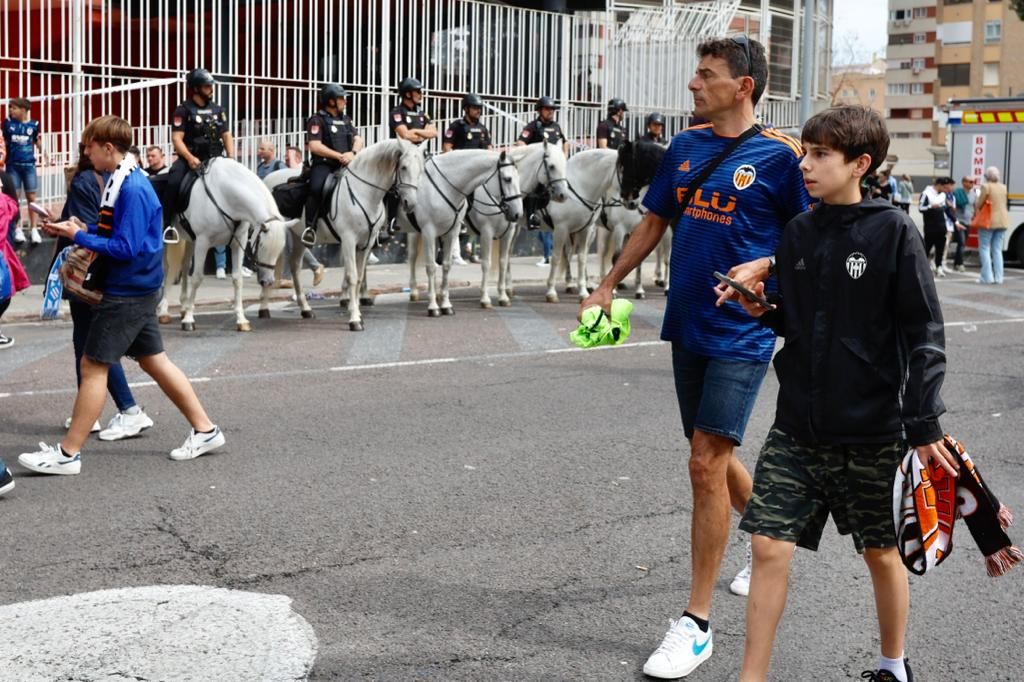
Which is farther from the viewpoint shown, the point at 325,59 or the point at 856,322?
the point at 325,59

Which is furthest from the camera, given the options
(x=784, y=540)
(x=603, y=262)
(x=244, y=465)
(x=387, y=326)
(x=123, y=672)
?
(x=603, y=262)

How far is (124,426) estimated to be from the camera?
8.24 m

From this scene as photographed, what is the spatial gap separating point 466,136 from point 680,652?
552 inches

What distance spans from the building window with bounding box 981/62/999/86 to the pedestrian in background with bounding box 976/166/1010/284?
267ft

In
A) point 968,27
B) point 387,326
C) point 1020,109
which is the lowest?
point 387,326

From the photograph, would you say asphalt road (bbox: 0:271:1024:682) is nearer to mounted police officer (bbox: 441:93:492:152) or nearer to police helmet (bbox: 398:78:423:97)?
police helmet (bbox: 398:78:423:97)

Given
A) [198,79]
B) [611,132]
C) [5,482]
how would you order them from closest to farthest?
[5,482]
[198,79]
[611,132]

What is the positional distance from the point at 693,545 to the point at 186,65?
1668 centimetres

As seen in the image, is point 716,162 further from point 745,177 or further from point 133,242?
point 133,242

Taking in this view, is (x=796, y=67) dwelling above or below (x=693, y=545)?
above

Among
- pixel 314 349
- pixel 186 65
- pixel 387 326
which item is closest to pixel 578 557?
pixel 314 349

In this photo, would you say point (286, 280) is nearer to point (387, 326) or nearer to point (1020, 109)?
point (387, 326)

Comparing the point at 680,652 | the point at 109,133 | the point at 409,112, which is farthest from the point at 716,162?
the point at 409,112

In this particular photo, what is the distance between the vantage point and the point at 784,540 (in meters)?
3.98
